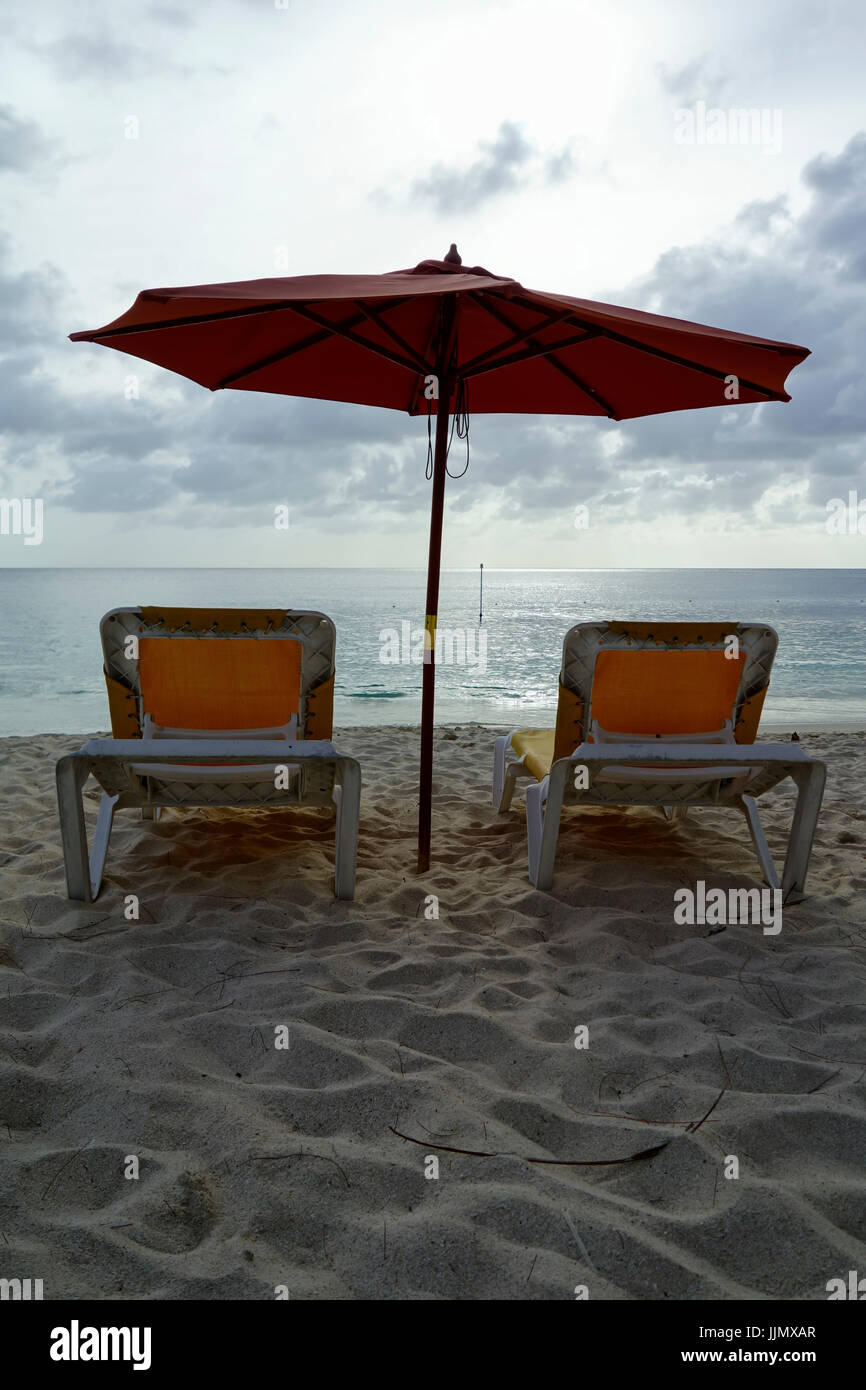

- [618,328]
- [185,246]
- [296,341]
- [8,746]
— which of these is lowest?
[8,746]

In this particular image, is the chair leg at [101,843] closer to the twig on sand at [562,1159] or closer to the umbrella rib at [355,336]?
the twig on sand at [562,1159]

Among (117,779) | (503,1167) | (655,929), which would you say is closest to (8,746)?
(117,779)

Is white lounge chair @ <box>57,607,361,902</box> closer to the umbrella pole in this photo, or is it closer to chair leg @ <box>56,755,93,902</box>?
chair leg @ <box>56,755,93,902</box>

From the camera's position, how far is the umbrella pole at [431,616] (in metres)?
3.56

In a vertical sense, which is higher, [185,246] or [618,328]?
[185,246]

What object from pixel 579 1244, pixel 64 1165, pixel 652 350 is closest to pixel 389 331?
pixel 652 350

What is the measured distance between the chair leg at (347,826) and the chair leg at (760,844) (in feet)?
5.98

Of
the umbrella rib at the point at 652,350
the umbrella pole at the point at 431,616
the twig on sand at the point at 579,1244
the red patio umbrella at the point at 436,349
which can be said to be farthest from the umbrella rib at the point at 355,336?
the twig on sand at the point at 579,1244

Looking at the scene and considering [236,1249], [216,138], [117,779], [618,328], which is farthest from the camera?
[216,138]

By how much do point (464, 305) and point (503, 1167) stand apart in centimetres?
354

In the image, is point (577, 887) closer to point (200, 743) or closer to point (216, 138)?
point (200, 743)

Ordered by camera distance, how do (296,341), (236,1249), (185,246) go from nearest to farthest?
1. (236,1249)
2. (296,341)
3. (185,246)

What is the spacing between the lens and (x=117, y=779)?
11.0 ft
